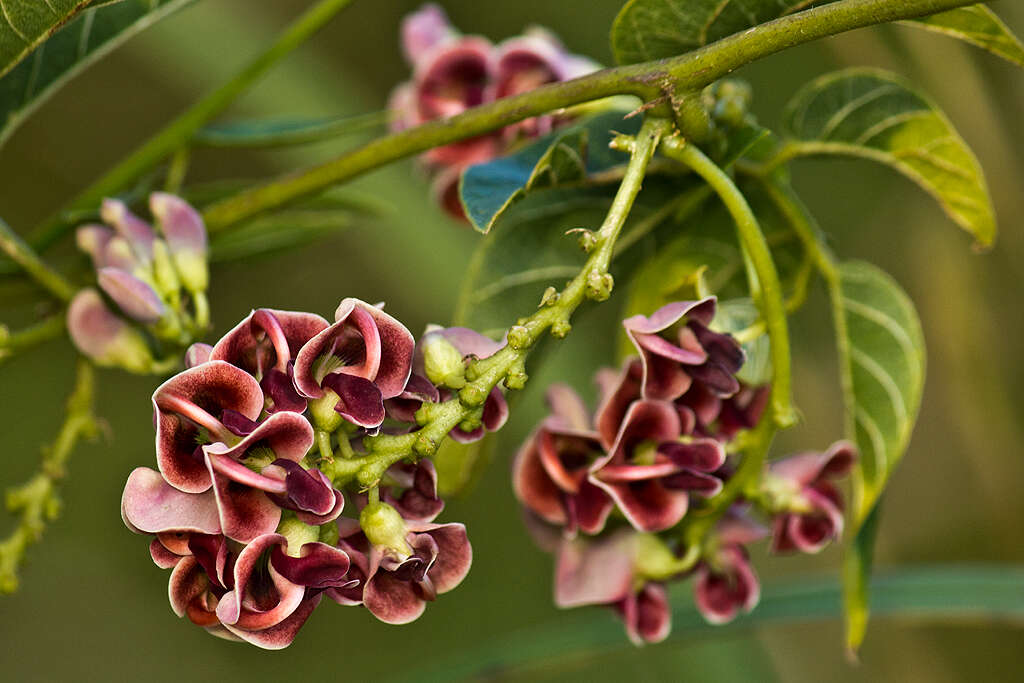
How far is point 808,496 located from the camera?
0.47m

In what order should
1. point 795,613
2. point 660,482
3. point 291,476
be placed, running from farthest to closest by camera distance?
point 795,613, point 660,482, point 291,476

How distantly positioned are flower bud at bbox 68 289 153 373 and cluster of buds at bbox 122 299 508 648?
160mm

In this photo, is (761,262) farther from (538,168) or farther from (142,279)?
(142,279)

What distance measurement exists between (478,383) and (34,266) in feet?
0.89

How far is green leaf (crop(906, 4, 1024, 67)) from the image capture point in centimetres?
39

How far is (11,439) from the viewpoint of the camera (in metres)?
1.65

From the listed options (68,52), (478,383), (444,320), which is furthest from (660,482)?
(444,320)

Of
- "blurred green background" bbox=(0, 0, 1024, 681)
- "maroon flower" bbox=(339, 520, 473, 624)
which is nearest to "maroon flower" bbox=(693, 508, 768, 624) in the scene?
"maroon flower" bbox=(339, 520, 473, 624)

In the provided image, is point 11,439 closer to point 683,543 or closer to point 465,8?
point 465,8

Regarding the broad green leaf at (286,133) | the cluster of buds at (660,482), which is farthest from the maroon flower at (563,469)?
the broad green leaf at (286,133)

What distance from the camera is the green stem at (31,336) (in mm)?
482

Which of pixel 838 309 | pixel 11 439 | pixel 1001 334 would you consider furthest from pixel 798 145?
pixel 11 439

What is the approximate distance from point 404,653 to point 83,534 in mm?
584

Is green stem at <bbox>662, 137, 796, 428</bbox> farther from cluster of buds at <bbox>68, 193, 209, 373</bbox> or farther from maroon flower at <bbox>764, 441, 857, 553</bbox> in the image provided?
cluster of buds at <bbox>68, 193, 209, 373</bbox>
